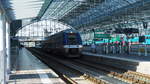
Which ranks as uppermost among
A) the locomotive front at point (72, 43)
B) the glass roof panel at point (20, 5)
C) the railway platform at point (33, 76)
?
the glass roof panel at point (20, 5)

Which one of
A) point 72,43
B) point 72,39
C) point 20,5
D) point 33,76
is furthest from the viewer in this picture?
point 72,39

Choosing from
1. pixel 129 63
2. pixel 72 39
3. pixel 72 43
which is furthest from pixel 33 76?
pixel 72 39

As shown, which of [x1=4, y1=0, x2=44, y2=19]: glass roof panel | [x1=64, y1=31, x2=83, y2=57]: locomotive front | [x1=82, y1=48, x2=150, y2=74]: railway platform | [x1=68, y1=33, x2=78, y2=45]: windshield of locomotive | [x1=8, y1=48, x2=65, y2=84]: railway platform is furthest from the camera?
[x1=68, y1=33, x2=78, y2=45]: windshield of locomotive

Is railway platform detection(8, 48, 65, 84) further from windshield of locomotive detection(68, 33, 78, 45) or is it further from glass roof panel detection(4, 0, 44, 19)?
windshield of locomotive detection(68, 33, 78, 45)

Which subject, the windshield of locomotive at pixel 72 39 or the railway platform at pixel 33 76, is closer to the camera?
the railway platform at pixel 33 76

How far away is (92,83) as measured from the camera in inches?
665

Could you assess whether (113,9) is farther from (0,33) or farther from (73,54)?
(0,33)

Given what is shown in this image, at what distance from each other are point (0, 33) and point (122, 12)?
3053 centimetres

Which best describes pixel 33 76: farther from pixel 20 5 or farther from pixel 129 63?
pixel 129 63

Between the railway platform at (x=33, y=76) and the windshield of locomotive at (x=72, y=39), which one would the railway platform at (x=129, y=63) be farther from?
the railway platform at (x=33, y=76)

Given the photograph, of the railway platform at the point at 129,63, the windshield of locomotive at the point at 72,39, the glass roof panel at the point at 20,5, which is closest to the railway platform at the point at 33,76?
the glass roof panel at the point at 20,5

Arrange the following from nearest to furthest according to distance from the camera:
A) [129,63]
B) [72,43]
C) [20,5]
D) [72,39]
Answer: [20,5]
[129,63]
[72,43]
[72,39]

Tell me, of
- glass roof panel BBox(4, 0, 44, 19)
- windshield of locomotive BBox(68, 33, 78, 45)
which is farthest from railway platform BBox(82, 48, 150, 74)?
glass roof panel BBox(4, 0, 44, 19)

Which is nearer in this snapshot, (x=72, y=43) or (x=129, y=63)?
(x=129, y=63)
